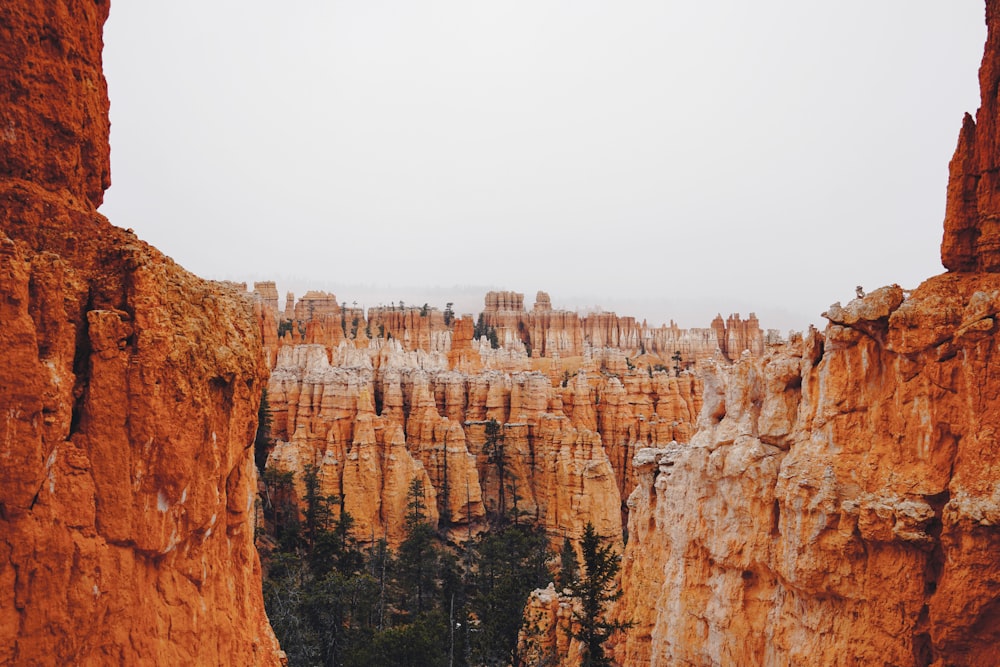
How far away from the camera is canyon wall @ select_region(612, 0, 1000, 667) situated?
684 centimetres

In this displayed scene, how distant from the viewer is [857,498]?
7.80 meters

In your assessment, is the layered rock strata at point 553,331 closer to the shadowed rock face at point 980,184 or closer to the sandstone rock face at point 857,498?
the sandstone rock face at point 857,498

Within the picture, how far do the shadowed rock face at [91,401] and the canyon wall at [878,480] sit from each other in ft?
24.3

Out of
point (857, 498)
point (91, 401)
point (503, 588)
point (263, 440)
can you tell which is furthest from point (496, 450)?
point (91, 401)

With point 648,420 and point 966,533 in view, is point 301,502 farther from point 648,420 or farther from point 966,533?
point 966,533

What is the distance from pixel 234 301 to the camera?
6.93 m

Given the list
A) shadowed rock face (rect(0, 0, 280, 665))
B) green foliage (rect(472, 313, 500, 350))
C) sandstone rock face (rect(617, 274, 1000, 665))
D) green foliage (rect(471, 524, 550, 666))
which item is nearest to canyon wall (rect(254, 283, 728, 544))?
green foliage (rect(471, 524, 550, 666))

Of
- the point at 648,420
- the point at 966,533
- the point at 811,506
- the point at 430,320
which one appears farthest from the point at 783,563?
the point at 430,320

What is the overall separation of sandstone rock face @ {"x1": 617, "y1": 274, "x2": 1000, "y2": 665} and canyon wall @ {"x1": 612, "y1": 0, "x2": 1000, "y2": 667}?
2 cm

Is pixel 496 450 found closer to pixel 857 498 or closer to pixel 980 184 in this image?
pixel 857 498

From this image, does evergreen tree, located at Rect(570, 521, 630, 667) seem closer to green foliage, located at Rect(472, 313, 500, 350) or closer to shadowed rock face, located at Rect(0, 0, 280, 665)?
shadowed rock face, located at Rect(0, 0, 280, 665)

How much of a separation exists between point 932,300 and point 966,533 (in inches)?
105

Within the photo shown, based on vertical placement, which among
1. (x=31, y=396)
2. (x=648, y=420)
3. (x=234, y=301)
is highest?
(x=234, y=301)

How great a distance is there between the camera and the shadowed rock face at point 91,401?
15.4 feet
